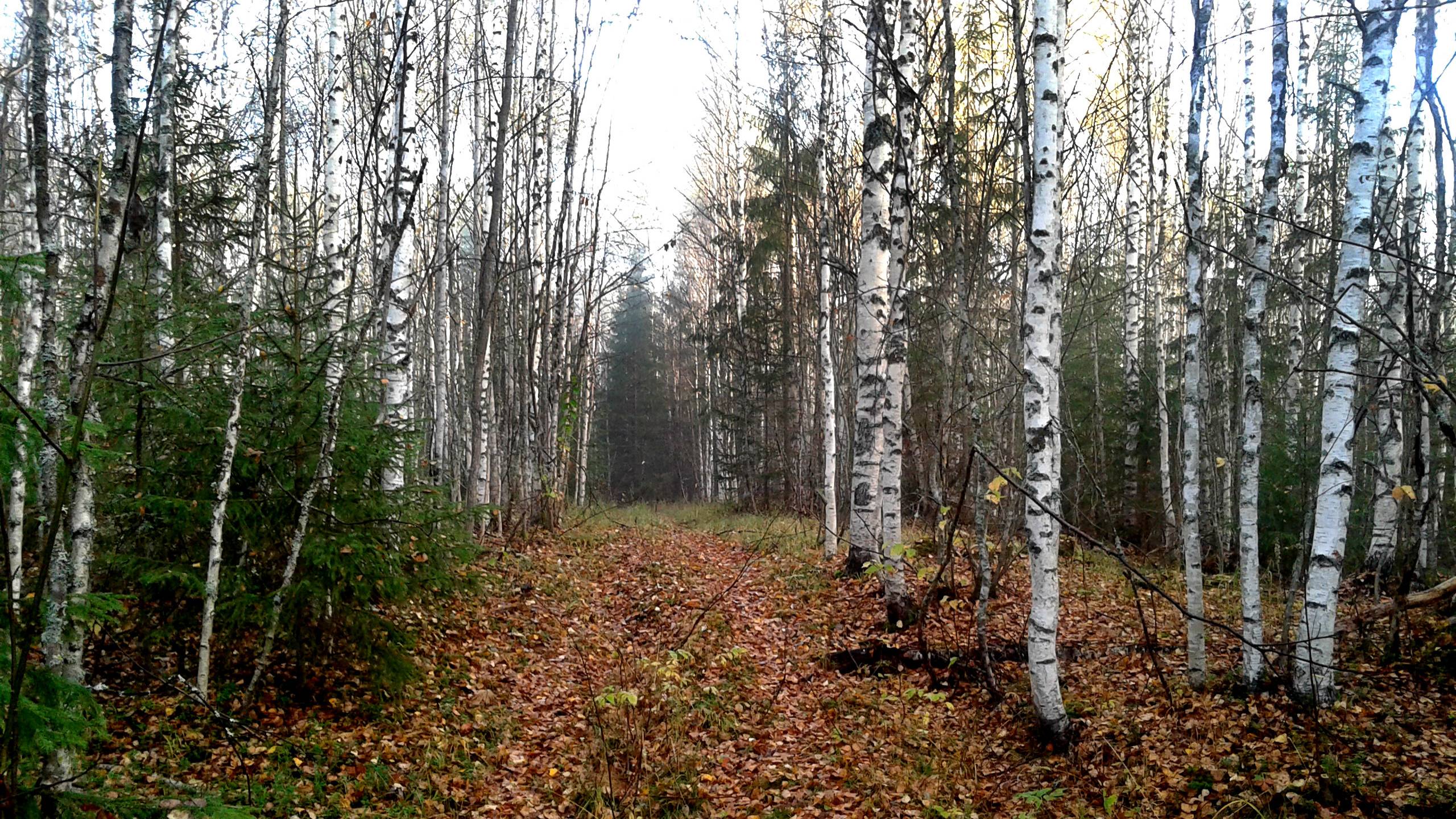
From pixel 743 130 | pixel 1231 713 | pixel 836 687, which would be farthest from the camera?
pixel 743 130

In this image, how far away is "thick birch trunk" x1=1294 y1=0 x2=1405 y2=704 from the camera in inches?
198

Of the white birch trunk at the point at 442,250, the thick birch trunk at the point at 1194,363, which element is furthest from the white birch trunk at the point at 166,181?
the thick birch trunk at the point at 1194,363

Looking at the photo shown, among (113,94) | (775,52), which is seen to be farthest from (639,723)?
(775,52)

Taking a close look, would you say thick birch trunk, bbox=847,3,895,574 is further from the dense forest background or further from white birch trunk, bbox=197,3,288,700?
white birch trunk, bbox=197,3,288,700

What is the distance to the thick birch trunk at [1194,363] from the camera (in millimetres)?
5879

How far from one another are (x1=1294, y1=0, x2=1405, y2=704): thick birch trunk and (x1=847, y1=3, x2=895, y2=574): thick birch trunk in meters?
4.09

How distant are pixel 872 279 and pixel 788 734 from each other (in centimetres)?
504

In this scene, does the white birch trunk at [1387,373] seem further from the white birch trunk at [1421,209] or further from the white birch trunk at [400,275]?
the white birch trunk at [400,275]

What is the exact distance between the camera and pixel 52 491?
2.88 m

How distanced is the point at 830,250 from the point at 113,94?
10030mm

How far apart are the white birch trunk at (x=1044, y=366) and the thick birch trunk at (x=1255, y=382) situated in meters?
1.44

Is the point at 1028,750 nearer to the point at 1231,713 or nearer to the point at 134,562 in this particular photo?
the point at 1231,713

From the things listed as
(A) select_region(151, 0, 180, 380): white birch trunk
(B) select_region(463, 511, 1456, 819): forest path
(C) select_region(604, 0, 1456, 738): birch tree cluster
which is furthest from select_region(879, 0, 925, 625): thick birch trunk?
(A) select_region(151, 0, 180, 380): white birch trunk


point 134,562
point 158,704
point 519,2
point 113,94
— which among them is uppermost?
point 519,2
